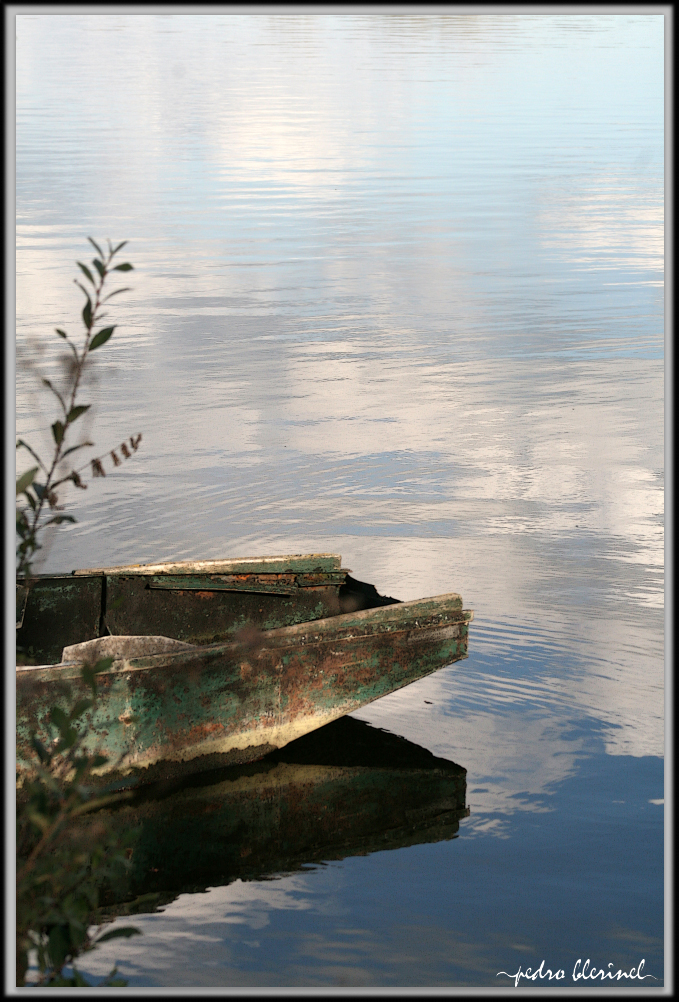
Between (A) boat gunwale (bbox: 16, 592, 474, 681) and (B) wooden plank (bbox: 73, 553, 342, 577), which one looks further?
(B) wooden plank (bbox: 73, 553, 342, 577)

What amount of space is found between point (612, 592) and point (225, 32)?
52.0m

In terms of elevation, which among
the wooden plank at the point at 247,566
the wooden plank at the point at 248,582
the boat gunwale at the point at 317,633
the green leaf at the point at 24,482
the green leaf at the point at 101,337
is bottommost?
the boat gunwale at the point at 317,633

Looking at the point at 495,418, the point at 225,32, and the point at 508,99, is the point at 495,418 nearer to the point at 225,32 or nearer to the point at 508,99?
the point at 508,99

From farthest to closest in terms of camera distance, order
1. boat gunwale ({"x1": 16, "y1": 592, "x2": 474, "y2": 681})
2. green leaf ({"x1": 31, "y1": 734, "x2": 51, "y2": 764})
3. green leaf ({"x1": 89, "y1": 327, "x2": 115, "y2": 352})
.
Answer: boat gunwale ({"x1": 16, "y1": 592, "x2": 474, "y2": 681}), green leaf ({"x1": 89, "y1": 327, "x2": 115, "y2": 352}), green leaf ({"x1": 31, "y1": 734, "x2": 51, "y2": 764})

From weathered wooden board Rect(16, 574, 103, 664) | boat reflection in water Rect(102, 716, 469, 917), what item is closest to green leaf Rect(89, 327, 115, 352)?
boat reflection in water Rect(102, 716, 469, 917)

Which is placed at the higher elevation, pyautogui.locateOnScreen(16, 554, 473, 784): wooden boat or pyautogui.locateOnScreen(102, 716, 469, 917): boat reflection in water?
pyautogui.locateOnScreen(16, 554, 473, 784): wooden boat

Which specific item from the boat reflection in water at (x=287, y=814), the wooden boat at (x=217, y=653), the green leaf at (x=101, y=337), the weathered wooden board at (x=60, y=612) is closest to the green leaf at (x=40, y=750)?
the green leaf at (x=101, y=337)

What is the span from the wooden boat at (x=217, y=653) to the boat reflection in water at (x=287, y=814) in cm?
14

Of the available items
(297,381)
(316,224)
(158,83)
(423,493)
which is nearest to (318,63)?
(158,83)

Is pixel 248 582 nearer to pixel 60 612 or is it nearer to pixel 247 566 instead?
pixel 247 566

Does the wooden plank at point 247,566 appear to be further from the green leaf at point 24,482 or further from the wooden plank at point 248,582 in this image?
the green leaf at point 24,482

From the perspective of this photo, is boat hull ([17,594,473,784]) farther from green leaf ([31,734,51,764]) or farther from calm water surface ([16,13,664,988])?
green leaf ([31,734,51,764])

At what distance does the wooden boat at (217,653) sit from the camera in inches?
207

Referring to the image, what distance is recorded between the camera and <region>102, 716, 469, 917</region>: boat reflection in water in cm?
502
